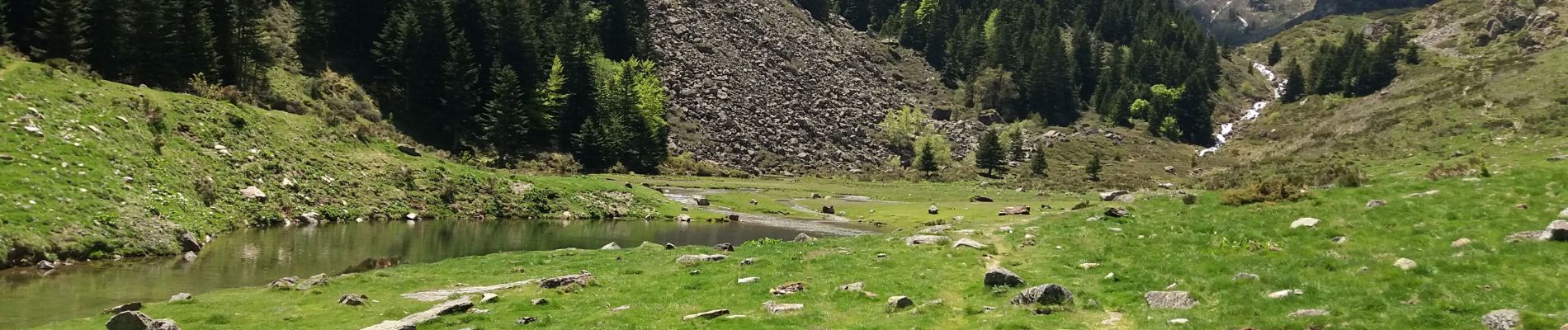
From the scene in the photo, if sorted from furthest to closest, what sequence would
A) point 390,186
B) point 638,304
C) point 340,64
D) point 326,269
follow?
point 340,64 < point 390,186 < point 326,269 < point 638,304

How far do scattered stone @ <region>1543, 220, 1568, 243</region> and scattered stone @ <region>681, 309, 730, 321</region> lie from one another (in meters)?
19.2

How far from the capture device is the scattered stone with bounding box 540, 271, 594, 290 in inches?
1085

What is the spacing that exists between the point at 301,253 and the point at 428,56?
6541cm

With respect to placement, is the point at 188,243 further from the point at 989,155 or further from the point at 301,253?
the point at 989,155

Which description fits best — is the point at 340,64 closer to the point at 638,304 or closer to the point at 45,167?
the point at 45,167

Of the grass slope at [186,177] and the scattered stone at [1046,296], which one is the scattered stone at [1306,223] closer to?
the scattered stone at [1046,296]

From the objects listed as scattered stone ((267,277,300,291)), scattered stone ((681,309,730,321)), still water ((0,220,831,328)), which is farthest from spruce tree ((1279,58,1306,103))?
scattered stone ((267,277,300,291))

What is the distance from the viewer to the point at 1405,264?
66.0ft

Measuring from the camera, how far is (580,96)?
118125 millimetres

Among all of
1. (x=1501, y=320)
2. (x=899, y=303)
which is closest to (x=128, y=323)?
(x=899, y=303)

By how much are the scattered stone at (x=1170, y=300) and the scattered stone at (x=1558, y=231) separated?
8.38 m

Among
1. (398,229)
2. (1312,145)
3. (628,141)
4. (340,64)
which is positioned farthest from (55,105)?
(1312,145)

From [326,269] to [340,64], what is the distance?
6692cm

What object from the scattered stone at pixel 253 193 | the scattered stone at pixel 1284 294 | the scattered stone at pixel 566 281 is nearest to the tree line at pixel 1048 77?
the scattered stone at pixel 253 193
